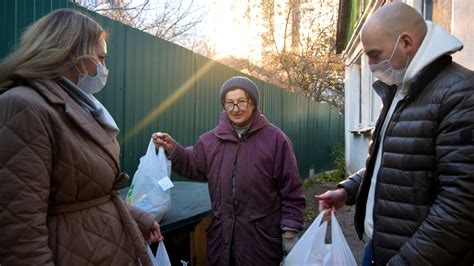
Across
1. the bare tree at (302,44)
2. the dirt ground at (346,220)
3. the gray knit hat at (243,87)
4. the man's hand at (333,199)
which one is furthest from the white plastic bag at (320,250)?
the bare tree at (302,44)

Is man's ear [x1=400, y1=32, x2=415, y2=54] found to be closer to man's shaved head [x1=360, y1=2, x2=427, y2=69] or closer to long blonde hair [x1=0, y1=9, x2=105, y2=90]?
man's shaved head [x1=360, y1=2, x2=427, y2=69]

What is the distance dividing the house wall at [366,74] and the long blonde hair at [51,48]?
2.22 metres

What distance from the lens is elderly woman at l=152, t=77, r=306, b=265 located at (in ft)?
8.45

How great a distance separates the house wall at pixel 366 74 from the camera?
260cm

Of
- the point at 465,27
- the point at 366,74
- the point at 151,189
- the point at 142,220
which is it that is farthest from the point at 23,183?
the point at 366,74

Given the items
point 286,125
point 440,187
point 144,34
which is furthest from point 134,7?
point 440,187

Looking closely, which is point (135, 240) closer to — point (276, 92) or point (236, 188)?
point (236, 188)

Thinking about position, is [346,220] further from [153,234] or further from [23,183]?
[23,183]

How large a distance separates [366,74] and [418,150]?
715cm

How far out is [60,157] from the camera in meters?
1.50

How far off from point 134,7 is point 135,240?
8.86 metres

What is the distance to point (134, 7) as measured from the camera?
31.8 feet

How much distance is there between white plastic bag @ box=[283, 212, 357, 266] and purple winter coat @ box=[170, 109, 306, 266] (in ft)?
0.95

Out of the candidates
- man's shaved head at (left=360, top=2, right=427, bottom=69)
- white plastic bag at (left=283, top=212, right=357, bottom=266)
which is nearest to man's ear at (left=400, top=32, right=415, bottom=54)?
man's shaved head at (left=360, top=2, right=427, bottom=69)
